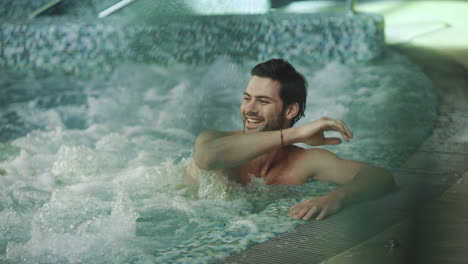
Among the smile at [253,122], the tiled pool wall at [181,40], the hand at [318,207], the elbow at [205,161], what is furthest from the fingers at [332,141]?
the tiled pool wall at [181,40]

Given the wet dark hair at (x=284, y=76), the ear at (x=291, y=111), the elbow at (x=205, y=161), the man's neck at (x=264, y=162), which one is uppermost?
the wet dark hair at (x=284, y=76)

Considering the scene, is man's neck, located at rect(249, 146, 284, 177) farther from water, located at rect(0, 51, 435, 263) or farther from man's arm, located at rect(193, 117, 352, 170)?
man's arm, located at rect(193, 117, 352, 170)

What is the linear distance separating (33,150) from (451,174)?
2936 millimetres

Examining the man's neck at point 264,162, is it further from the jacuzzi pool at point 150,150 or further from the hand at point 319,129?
the hand at point 319,129

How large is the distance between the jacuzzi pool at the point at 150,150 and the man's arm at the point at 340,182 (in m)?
0.07

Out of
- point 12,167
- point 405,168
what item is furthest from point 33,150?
point 405,168

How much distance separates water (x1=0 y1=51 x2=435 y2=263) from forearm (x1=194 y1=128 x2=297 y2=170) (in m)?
0.20

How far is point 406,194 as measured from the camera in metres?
2.48

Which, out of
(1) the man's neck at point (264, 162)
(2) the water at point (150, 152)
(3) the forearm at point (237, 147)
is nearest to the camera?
(2) the water at point (150, 152)

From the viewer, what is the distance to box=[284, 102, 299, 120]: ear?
8.48ft

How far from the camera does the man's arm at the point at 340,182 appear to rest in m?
2.32

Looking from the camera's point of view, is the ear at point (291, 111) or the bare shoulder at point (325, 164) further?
the bare shoulder at point (325, 164)

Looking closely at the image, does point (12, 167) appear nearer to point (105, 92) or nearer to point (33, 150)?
point (33, 150)

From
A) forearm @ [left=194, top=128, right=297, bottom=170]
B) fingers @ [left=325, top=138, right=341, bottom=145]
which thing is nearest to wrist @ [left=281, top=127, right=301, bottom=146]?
forearm @ [left=194, top=128, right=297, bottom=170]
